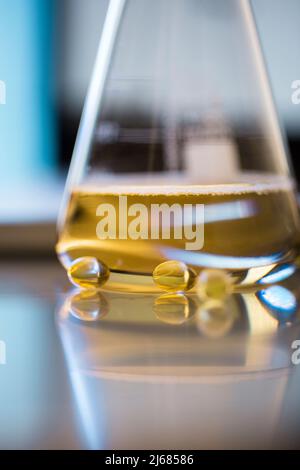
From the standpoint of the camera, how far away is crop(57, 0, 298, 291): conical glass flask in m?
0.40

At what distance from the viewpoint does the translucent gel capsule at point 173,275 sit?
39cm

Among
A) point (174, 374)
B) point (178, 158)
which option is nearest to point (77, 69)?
point (178, 158)

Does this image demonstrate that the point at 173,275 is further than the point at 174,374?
Yes

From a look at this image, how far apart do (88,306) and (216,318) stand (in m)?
0.08

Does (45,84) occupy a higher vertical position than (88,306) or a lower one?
higher

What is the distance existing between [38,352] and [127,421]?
4.1 inches

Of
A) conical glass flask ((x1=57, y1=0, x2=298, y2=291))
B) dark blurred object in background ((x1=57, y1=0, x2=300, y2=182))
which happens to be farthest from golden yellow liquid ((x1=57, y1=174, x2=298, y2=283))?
dark blurred object in background ((x1=57, y1=0, x2=300, y2=182))

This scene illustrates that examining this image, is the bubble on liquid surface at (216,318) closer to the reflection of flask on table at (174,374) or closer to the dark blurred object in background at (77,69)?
the reflection of flask on table at (174,374)

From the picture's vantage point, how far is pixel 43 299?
46 centimetres

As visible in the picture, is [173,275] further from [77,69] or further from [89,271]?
[77,69]

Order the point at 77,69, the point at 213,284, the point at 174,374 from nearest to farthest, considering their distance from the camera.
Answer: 1. the point at 174,374
2. the point at 213,284
3. the point at 77,69

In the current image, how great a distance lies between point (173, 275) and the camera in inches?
15.3

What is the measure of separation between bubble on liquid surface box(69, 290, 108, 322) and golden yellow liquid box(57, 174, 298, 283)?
0.03m

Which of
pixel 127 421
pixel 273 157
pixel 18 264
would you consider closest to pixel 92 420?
pixel 127 421
